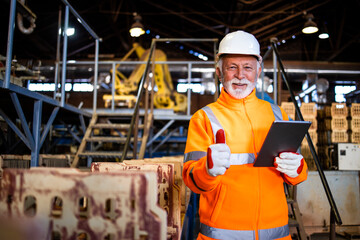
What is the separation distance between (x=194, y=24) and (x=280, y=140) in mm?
13530

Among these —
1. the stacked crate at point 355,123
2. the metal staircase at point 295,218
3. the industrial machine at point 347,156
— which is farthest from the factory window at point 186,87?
the metal staircase at point 295,218

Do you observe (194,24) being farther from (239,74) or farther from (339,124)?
(239,74)

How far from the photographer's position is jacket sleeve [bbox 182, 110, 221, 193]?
1.41 m

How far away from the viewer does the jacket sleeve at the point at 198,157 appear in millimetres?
1410

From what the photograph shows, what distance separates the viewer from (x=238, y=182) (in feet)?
5.12

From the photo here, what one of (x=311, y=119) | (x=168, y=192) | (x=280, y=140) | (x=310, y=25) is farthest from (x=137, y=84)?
(x=280, y=140)

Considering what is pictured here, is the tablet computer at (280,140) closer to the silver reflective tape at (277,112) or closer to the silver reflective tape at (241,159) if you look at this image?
the silver reflective tape at (241,159)

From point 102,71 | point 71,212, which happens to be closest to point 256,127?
point 71,212

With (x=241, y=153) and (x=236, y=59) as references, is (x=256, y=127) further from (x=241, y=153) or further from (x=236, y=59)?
(x=236, y=59)

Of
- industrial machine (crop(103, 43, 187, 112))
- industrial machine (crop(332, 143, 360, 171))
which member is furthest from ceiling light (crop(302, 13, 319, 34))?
industrial machine (crop(103, 43, 187, 112))

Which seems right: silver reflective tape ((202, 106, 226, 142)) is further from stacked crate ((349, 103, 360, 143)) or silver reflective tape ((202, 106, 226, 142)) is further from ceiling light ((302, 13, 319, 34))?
ceiling light ((302, 13, 319, 34))

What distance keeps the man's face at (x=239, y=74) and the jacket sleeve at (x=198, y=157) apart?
9.8 inches

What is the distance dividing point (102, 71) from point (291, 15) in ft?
28.1

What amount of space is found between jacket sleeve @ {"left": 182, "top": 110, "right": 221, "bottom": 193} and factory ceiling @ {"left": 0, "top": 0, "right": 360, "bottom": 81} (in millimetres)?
9003
